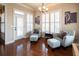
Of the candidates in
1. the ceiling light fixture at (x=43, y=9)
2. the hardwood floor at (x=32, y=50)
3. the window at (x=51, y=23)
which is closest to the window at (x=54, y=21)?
the window at (x=51, y=23)

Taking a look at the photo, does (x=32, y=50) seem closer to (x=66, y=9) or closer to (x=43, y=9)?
(x=43, y=9)

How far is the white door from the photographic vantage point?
196 cm

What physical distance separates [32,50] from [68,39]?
0.70m

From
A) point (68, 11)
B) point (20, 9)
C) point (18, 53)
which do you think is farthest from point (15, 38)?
point (68, 11)

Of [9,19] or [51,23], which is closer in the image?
[9,19]

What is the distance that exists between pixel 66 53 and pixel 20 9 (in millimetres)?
1170

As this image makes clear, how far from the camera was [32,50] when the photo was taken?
1937 mm

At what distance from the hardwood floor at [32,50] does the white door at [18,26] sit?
0.10 m

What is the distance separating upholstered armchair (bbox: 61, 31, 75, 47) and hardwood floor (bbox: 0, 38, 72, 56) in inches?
3.0

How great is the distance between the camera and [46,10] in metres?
1.96

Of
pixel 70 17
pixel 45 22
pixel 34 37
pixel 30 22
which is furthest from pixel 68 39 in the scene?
pixel 30 22

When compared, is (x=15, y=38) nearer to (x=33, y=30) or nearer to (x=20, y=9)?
(x=33, y=30)

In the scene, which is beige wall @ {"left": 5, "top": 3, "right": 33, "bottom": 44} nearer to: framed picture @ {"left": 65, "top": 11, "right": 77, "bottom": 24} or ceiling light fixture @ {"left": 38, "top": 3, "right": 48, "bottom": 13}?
ceiling light fixture @ {"left": 38, "top": 3, "right": 48, "bottom": 13}

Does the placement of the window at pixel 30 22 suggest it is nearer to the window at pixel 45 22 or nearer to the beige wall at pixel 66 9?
the window at pixel 45 22
